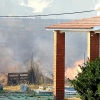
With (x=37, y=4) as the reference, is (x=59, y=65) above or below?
below

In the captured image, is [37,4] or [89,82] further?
[37,4]

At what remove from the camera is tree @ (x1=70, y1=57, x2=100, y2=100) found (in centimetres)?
1009

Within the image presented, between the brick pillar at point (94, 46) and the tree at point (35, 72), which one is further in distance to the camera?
the tree at point (35, 72)

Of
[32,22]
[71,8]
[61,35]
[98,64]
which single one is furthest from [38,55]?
[98,64]

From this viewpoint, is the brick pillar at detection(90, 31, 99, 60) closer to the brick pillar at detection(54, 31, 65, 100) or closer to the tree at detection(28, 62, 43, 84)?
the brick pillar at detection(54, 31, 65, 100)

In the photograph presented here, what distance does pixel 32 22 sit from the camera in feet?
145

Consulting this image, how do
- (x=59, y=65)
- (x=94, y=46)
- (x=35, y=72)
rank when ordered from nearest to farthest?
(x=94, y=46), (x=59, y=65), (x=35, y=72)

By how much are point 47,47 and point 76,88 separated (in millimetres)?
31831

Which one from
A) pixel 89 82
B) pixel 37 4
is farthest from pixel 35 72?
pixel 89 82

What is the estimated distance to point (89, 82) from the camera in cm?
1021

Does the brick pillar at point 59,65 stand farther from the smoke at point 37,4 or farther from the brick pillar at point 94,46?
the smoke at point 37,4

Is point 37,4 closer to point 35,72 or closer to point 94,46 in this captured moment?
point 35,72

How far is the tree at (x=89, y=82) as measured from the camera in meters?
10.1

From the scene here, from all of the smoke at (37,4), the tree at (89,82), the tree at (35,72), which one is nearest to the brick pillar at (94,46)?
the tree at (89,82)
